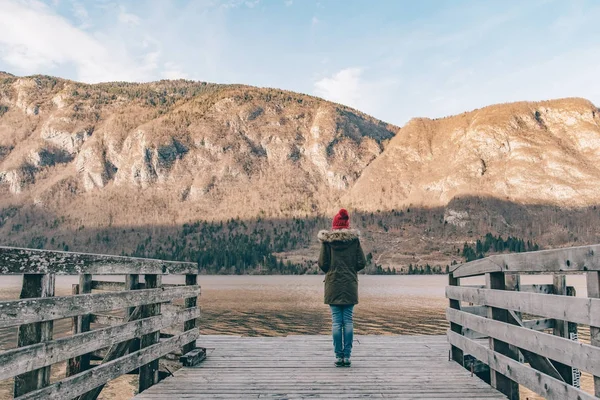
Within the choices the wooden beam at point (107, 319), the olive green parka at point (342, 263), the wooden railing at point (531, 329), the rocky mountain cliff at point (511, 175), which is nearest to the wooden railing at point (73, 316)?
the olive green parka at point (342, 263)

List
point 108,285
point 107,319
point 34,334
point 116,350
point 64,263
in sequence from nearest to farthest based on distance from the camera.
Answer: point 34,334 → point 64,263 → point 116,350 → point 108,285 → point 107,319

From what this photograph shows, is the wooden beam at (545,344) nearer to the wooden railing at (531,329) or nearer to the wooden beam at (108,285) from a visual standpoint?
the wooden railing at (531,329)

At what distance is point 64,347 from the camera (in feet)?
16.0

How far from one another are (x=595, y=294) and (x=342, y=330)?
4924 millimetres

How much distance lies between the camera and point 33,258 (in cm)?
450

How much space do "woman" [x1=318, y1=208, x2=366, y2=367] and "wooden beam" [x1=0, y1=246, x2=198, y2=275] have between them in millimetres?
2887

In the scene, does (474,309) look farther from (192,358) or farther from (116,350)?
(116,350)

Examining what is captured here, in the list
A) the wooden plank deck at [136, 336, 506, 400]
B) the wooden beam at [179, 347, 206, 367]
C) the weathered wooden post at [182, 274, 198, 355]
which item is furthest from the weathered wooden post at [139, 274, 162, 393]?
the weathered wooden post at [182, 274, 198, 355]

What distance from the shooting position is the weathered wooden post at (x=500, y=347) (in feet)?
20.1

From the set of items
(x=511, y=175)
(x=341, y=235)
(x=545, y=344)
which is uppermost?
(x=511, y=175)

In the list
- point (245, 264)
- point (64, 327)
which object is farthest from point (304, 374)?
point (245, 264)

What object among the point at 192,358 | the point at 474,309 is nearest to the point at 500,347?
the point at 474,309

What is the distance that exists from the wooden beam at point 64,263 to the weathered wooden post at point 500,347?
4874mm

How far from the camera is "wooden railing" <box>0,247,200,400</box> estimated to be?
4.26 m
